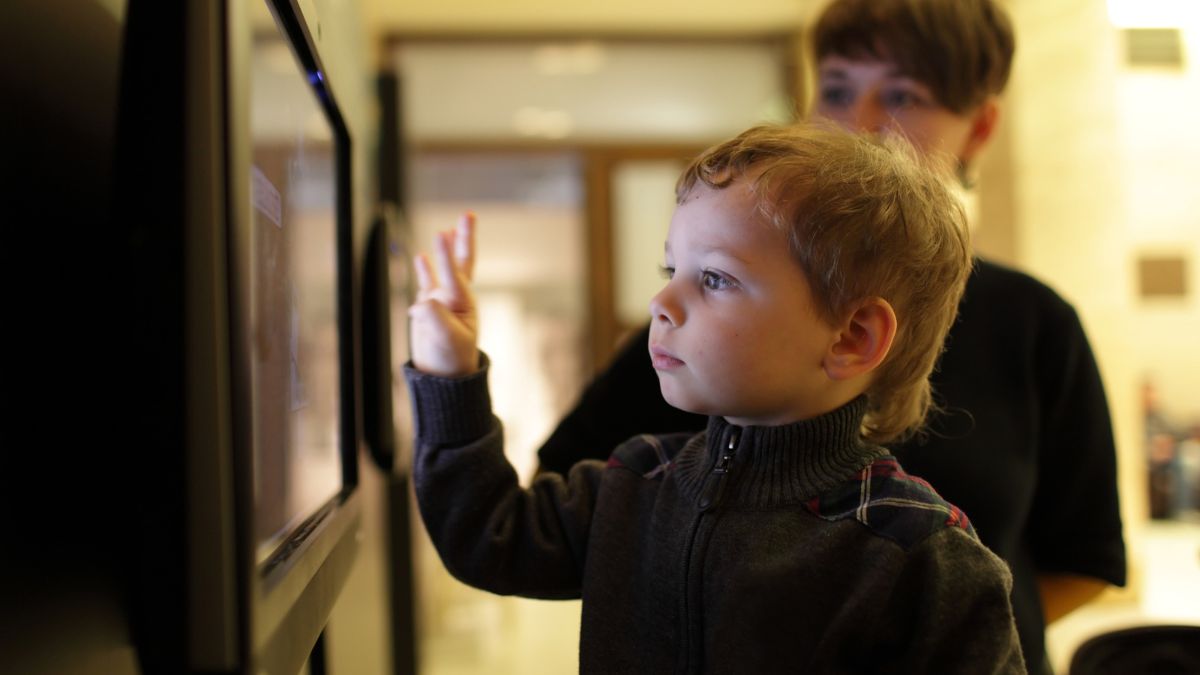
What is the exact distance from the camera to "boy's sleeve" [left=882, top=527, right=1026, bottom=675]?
0.60m

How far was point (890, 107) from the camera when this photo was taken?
989 millimetres

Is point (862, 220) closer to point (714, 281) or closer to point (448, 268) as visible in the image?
point (714, 281)

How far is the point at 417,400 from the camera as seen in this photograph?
757mm

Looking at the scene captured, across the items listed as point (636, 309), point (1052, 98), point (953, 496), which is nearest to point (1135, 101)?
point (1052, 98)

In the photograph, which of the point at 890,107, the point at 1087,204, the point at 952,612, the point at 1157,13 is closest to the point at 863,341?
the point at 952,612

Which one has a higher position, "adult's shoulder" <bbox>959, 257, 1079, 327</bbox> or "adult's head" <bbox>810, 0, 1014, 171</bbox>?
"adult's head" <bbox>810, 0, 1014, 171</bbox>

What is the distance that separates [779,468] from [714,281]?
5.7 inches

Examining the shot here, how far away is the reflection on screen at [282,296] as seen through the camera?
69 centimetres

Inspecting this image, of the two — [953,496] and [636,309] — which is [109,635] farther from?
[636,309]

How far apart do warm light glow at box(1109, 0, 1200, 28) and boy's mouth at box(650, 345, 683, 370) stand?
11.6 ft

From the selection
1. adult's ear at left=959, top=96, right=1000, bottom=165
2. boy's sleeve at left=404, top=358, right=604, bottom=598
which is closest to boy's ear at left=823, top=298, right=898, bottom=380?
boy's sleeve at left=404, top=358, right=604, bottom=598

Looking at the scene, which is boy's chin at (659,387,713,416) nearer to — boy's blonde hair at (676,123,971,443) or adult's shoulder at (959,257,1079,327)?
boy's blonde hair at (676,123,971,443)

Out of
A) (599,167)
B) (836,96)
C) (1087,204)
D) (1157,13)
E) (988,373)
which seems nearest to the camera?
(988,373)

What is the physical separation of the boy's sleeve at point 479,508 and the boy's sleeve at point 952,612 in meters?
0.26
